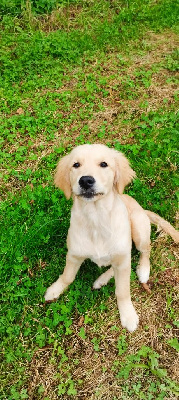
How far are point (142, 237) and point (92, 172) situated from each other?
971mm

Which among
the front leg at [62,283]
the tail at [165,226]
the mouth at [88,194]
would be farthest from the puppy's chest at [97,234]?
the tail at [165,226]

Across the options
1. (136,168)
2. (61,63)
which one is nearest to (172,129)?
(136,168)

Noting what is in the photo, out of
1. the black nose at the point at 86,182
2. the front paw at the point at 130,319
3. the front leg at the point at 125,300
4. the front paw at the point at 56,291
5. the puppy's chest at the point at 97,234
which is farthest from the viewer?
the front paw at the point at 56,291

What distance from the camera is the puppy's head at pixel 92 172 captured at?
8.20 feet

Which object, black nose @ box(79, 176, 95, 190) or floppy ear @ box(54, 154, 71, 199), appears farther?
floppy ear @ box(54, 154, 71, 199)

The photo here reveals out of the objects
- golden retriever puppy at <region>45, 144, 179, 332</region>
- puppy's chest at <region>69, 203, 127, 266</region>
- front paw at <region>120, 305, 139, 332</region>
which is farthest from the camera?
front paw at <region>120, 305, 139, 332</region>

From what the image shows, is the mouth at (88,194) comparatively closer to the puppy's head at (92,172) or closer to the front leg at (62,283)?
the puppy's head at (92,172)

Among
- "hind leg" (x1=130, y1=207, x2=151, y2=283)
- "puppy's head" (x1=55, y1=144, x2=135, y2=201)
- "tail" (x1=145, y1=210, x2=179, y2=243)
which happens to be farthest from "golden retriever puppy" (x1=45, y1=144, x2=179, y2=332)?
"tail" (x1=145, y1=210, x2=179, y2=243)

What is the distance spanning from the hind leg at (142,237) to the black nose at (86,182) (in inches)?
33.7

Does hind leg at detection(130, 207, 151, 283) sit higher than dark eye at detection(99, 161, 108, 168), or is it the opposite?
dark eye at detection(99, 161, 108, 168)

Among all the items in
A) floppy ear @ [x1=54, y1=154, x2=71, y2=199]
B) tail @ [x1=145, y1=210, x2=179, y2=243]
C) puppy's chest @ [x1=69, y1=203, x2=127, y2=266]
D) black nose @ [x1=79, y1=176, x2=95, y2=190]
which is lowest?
tail @ [x1=145, y1=210, x2=179, y2=243]

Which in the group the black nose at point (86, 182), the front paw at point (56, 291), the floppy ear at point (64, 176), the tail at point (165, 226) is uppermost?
the black nose at point (86, 182)

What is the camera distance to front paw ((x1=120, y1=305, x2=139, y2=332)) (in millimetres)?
3152

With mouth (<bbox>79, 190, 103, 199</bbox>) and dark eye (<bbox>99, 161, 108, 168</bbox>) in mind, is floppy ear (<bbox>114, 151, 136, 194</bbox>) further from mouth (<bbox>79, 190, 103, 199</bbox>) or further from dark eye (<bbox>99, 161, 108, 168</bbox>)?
mouth (<bbox>79, 190, 103, 199</bbox>)
